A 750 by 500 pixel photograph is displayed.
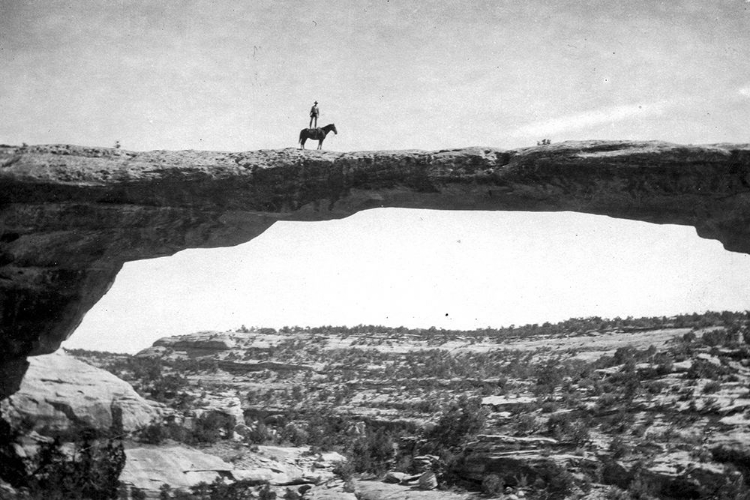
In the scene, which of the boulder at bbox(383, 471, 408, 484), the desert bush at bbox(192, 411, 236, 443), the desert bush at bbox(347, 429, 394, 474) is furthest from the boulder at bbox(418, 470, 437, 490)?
the desert bush at bbox(192, 411, 236, 443)

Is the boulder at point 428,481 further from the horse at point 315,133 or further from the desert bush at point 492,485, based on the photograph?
the horse at point 315,133

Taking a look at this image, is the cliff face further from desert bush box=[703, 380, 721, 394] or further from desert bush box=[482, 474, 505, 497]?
desert bush box=[482, 474, 505, 497]

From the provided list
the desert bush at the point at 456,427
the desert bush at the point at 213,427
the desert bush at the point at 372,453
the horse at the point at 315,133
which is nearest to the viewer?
the horse at the point at 315,133

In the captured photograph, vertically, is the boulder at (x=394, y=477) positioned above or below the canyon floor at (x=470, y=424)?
below

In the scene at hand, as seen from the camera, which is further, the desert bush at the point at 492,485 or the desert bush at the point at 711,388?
the desert bush at the point at 711,388

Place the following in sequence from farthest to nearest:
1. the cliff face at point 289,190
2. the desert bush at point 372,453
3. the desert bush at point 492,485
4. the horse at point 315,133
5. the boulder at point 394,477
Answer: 1. the desert bush at point 372,453
2. the boulder at point 394,477
3. the horse at point 315,133
4. the desert bush at point 492,485
5. the cliff face at point 289,190

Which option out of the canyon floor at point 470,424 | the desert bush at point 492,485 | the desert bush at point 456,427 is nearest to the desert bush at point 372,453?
the canyon floor at point 470,424

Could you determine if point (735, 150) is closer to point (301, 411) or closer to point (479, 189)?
point (479, 189)
